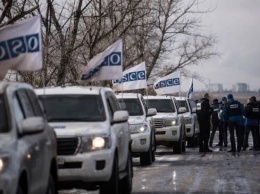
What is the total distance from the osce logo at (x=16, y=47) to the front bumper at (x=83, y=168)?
159 cm

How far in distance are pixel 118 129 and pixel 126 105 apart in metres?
8.64

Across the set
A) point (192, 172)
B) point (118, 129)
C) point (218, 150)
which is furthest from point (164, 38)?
point (118, 129)

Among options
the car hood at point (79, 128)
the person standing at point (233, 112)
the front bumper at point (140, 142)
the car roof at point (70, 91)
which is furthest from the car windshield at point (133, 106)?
the car hood at point (79, 128)

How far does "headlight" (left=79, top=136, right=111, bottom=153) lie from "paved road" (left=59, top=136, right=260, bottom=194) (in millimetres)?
2191

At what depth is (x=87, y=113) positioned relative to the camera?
45.9ft

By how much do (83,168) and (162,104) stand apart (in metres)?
16.7

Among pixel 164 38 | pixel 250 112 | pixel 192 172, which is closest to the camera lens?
pixel 192 172

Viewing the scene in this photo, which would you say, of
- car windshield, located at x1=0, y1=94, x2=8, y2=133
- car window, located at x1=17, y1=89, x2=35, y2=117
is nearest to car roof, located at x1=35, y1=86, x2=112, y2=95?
car window, located at x1=17, y1=89, x2=35, y2=117

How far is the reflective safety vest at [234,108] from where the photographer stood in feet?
89.5

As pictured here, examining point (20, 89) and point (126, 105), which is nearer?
point (20, 89)

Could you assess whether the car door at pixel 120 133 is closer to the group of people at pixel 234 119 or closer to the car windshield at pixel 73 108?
the car windshield at pixel 73 108

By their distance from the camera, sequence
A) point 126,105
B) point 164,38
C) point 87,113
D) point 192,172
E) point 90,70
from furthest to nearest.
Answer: point 164,38 → point 126,105 → point 192,172 → point 90,70 → point 87,113

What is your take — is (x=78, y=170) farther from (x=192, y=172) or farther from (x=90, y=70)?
(x=192, y=172)

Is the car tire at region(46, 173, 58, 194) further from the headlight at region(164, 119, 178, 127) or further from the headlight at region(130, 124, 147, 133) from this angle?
the headlight at region(164, 119, 178, 127)
